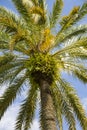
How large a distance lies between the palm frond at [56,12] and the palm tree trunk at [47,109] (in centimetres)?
331

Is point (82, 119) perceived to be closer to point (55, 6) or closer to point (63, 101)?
point (63, 101)

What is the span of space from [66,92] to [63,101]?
0.49 m

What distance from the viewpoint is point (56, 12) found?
21.2m

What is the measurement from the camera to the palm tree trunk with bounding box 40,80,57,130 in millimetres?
17859

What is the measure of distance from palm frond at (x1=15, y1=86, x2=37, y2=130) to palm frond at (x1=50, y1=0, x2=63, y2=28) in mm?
3459

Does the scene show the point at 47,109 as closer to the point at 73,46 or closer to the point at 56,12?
the point at 73,46

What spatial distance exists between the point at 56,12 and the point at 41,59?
10.3ft

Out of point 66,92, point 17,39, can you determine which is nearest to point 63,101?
point 66,92

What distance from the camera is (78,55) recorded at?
20266 mm

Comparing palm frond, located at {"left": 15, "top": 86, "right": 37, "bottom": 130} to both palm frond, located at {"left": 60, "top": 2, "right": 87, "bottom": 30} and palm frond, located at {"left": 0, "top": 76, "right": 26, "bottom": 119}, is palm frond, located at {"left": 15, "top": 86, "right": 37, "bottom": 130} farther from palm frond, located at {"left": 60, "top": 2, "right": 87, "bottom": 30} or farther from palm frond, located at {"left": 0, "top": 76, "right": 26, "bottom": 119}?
palm frond, located at {"left": 60, "top": 2, "right": 87, "bottom": 30}

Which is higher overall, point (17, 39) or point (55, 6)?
point (55, 6)

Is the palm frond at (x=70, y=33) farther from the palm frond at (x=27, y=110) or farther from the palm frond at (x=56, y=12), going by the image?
the palm frond at (x=27, y=110)

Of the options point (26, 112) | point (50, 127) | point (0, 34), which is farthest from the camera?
point (26, 112)

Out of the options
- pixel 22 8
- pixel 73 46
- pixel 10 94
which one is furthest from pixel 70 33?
pixel 10 94
